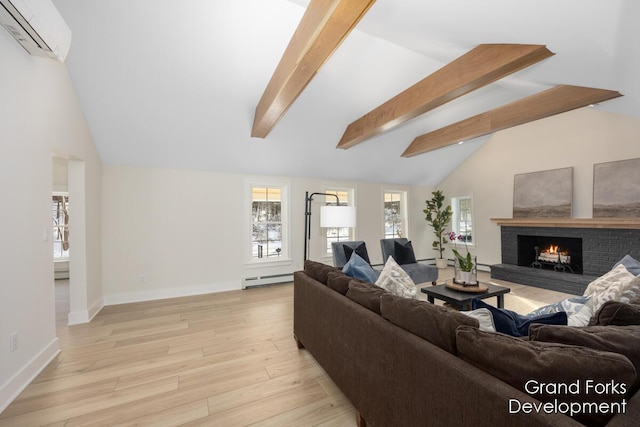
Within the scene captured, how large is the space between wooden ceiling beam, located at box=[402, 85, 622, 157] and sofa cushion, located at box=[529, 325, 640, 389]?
314 cm

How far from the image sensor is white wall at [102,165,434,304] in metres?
4.06

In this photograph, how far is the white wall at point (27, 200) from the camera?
1.94 meters

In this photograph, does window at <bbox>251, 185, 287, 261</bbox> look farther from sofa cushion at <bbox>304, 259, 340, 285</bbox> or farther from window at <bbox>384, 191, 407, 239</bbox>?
window at <bbox>384, 191, 407, 239</bbox>

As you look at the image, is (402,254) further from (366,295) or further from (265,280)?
(366,295)

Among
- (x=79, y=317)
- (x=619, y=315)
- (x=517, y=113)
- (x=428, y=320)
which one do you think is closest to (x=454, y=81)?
(x=517, y=113)

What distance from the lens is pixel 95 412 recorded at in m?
1.81

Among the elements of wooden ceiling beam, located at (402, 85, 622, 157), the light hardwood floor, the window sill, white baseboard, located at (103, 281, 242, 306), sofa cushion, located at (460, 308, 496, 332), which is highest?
wooden ceiling beam, located at (402, 85, 622, 157)

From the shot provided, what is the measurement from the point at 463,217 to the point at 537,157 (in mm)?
2043

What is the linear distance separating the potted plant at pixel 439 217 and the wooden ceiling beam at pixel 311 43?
16.7ft

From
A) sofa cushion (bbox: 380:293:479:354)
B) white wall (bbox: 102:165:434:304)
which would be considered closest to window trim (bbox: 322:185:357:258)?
white wall (bbox: 102:165:434:304)

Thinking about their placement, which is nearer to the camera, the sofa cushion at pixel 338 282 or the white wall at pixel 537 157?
the sofa cushion at pixel 338 282

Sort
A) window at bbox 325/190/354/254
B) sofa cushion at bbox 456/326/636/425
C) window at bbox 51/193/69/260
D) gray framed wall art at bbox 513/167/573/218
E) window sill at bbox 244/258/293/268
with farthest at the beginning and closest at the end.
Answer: window at bbox 325/190/354/254 < window at bbox 51/193/69/260 < window sill at bbox 244/258/293/268 < gray framed wall art at bbox 513/167/573/218 < sofa cushion at bbox 456/326/636/425

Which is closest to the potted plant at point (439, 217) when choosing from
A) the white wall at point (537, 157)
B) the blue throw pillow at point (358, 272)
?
the white wall at point (537, 157)

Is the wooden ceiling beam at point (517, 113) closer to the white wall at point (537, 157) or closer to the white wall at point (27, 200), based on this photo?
the white wall at point (537, 157)
